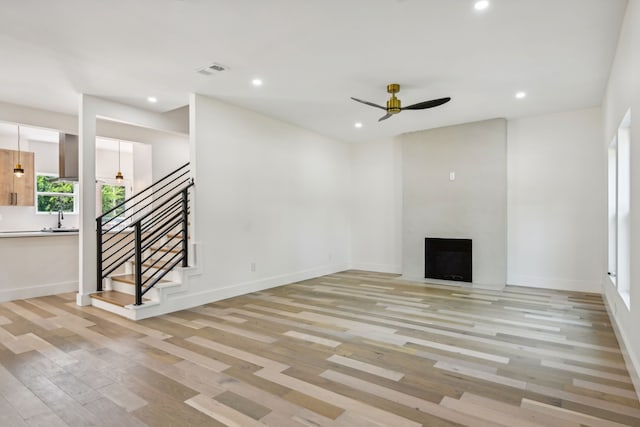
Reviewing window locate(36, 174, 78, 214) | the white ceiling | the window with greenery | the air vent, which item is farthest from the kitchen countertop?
the window with greenery

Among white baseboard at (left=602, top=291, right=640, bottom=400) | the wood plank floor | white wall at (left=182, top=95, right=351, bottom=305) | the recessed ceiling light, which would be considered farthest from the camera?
white wall at (left=182, top=95, right=351, bottom=305)

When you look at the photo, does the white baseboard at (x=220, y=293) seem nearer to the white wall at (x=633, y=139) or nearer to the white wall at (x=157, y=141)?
the white wall at (x=157, y=141)

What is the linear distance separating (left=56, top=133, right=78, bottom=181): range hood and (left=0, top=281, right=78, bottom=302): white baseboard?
1.72 metres

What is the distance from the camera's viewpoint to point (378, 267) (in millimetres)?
7367

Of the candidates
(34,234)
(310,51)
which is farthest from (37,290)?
(310,51)

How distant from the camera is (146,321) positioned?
3.90 m

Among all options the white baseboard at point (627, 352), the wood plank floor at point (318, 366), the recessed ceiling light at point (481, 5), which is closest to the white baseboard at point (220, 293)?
the wood plank floor at point (318, 366)

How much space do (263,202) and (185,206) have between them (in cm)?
138

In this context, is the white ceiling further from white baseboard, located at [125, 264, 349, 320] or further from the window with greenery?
the window with greenery

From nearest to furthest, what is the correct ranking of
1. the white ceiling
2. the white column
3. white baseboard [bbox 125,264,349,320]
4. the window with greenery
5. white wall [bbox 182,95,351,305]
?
the white ceiling < white baseboard [bbox 125,264,349,320] < the white column < white wall [bbox 182,95,351,305] < the window with greenery

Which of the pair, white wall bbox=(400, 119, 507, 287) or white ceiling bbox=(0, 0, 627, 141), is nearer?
white ceiling bbox=(0, 0, 627, 141)

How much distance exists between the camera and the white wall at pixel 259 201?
4.77 m

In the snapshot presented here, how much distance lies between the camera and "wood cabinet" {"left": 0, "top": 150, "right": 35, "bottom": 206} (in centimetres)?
759

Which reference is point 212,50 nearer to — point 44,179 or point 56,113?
point 56,113
